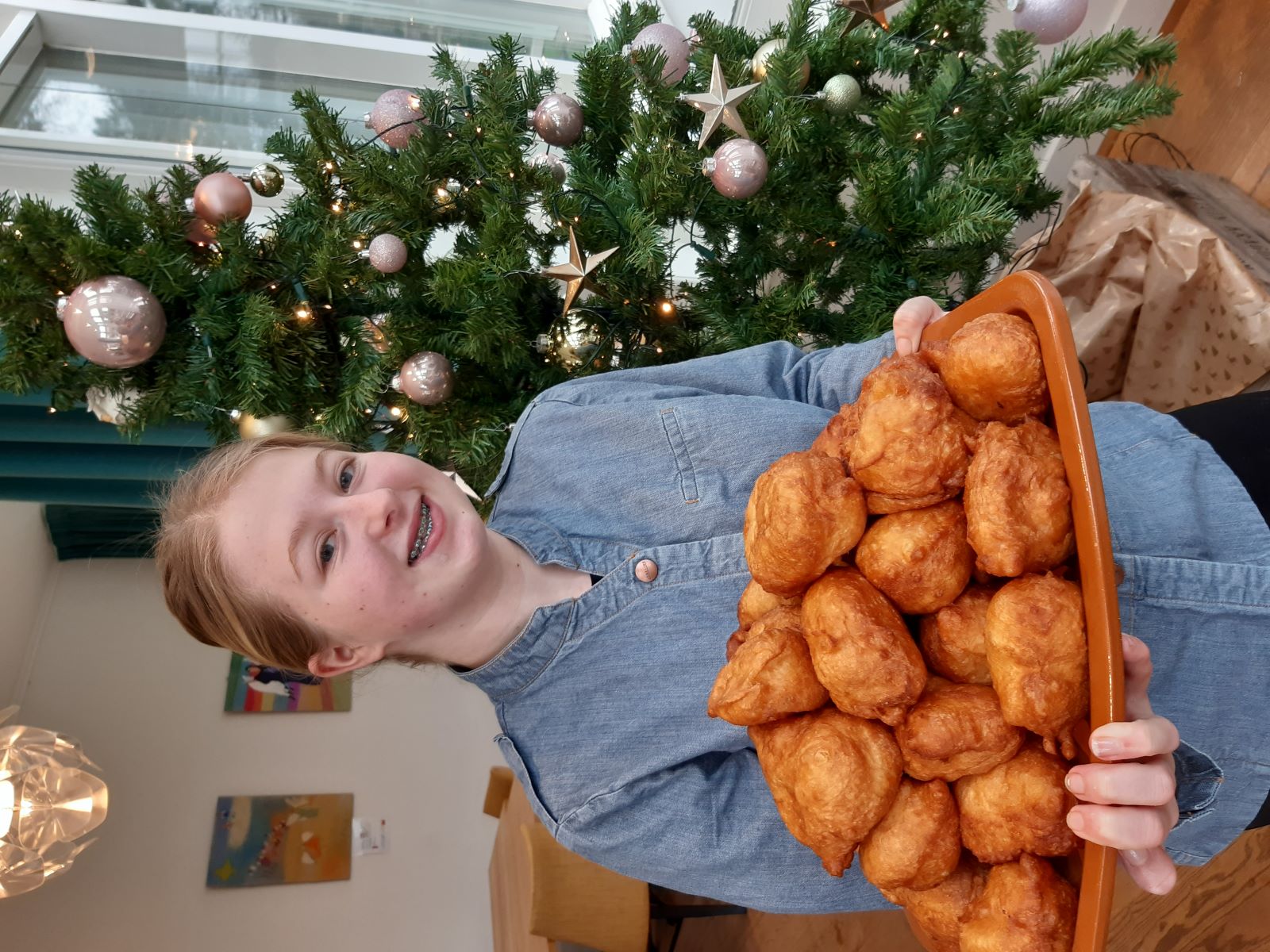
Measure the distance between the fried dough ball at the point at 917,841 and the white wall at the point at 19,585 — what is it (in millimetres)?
3379

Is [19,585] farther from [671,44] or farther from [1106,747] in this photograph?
[1106,747]

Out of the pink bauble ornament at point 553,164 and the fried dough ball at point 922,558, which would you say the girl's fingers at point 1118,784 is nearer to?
the fried dough ball at point 922,558

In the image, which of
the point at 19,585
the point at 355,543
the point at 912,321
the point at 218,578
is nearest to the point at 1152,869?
the point at 912,321

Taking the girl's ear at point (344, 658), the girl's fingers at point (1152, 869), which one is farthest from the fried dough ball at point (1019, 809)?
the girl's ear at point (344, 658)

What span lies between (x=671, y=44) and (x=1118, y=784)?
1.60 m

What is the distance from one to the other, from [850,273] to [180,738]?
3.19m

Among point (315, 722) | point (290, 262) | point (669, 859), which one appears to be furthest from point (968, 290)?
point (315, 722)

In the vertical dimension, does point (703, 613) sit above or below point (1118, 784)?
above

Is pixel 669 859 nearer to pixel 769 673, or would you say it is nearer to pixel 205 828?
pixel 769 673

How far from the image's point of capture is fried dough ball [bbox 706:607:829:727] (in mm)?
621

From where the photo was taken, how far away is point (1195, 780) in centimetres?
73

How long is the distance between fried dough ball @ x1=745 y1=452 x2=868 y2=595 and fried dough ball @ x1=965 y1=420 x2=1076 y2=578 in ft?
0.30

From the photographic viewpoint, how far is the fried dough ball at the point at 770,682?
621 millimetres

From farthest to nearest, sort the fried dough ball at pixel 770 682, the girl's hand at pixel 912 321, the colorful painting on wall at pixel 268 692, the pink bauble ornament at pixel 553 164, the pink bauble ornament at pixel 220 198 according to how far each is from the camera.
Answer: the colorful painting on wall at pixel 268 692
the pink bauble ornament at pixel 553 164
the pink bauble ornament at pixel 220 198
the girl's hand at pixel 912 321
the fried dough ball at pixel 770 682
